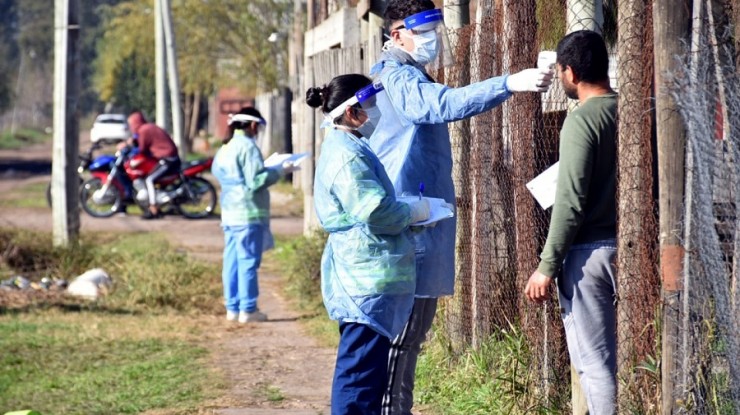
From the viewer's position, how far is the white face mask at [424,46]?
5363 mm

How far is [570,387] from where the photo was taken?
18.6ft

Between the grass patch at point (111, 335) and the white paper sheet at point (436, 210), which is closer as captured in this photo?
the white paper sheet at point (436, 210)

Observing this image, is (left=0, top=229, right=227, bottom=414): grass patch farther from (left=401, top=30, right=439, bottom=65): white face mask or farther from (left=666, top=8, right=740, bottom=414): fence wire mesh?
(left=666, top=8, right=740, bottom=414): fence wire mesh

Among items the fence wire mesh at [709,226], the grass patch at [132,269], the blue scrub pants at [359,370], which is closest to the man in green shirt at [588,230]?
the fence wire mesh at [709,226]

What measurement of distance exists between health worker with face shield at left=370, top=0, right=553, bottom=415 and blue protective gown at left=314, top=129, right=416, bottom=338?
0.31 metres

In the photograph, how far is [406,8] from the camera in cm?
536

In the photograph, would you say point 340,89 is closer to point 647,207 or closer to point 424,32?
point 424,32

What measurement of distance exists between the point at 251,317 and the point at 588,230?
5555 mm

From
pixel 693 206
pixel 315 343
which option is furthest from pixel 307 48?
pixel 693 206

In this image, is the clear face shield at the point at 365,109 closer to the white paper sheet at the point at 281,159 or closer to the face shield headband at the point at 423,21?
the face shield headband at the point at 423,21

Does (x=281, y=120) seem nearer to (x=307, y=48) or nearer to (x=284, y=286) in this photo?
(x=307, y=48)

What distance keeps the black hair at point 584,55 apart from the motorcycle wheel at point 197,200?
579 inches

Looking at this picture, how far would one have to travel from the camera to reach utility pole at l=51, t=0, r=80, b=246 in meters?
13.1

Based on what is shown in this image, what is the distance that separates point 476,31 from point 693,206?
2.63 metres
